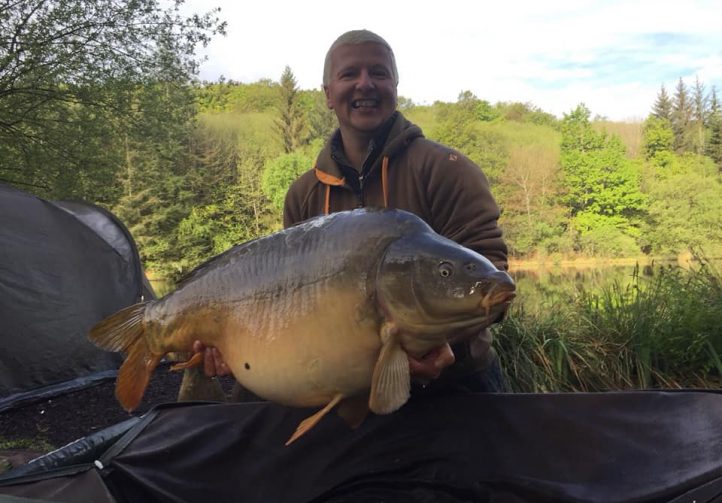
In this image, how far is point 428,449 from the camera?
69.3 inches

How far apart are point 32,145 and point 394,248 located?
9.16 m

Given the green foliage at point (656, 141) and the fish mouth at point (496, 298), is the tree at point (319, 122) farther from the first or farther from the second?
the fish mouth at point (496, 298)

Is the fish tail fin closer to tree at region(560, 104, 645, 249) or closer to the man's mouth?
the man's mouth

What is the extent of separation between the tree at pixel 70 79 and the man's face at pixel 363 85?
307 inches

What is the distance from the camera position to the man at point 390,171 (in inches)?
72.0

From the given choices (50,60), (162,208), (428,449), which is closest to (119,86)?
(50,60)

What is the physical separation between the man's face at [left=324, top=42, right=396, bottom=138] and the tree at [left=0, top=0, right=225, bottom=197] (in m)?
7.81

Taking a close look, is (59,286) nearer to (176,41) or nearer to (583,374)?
(583,374)

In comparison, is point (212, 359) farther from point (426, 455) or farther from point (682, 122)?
point (682, 122)

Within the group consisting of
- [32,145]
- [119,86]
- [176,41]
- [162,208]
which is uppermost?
[176,41]

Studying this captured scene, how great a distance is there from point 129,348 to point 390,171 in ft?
3.24

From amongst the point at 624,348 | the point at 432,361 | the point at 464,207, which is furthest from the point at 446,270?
the point at 624,348

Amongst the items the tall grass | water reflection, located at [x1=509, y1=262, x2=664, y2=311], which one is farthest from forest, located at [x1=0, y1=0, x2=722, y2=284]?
the tall grass

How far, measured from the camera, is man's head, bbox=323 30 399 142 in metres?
1.99
